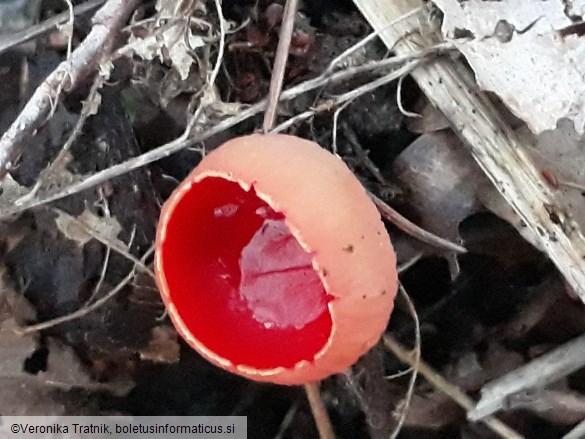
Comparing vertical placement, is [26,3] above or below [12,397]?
above

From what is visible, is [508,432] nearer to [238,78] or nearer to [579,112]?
[579,112]

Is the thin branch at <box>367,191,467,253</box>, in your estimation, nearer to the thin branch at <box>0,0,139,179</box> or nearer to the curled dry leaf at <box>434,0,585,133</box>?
the curled dry leaf at <box>434,0,585,133</box>

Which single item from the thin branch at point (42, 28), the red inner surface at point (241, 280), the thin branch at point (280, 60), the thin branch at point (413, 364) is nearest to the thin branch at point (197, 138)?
the thin branch at point (280, 60)

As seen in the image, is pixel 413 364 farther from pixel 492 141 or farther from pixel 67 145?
pixel 67 145

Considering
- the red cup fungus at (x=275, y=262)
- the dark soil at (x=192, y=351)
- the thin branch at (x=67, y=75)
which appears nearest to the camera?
the red cup fungus at (x=275, y=262)

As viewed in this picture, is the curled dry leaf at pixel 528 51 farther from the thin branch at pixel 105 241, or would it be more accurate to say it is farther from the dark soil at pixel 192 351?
the thin branch at pixel 105 241

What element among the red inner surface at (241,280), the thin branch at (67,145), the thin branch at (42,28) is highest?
the thin branch at (42,28)

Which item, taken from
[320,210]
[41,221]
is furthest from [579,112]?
[41,221]

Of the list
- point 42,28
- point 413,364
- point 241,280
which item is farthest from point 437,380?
point 42,28
